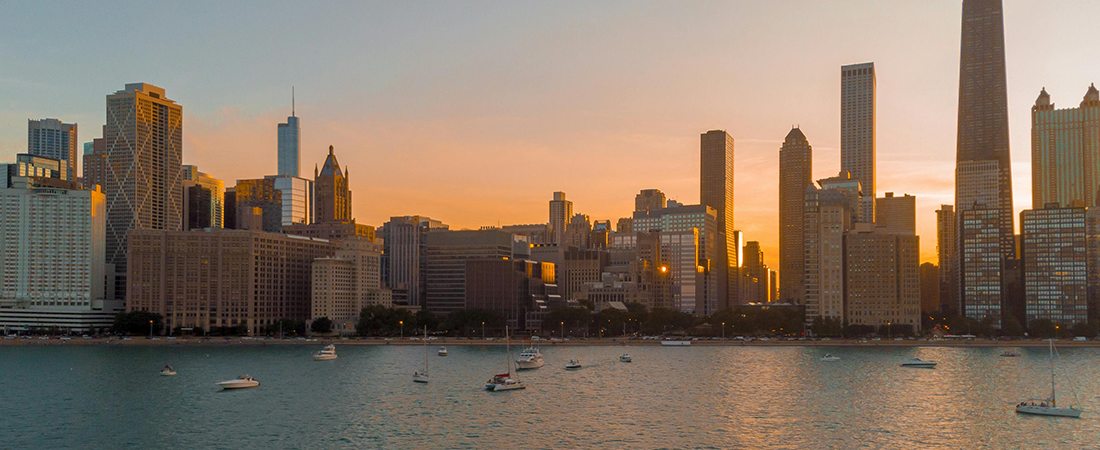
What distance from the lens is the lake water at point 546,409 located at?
9588cm

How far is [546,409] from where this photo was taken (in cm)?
11562

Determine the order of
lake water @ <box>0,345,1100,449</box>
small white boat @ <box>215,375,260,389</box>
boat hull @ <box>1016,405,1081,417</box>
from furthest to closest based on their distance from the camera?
small white boat @ <box>215,375,260,389</box> → boat hull @ <box>1016,405,1081,417</box> → lake water @ <box>0,345,1100,449</box>

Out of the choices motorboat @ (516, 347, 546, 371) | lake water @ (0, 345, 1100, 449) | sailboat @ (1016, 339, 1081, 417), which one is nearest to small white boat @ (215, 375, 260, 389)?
lake water @ (0, 345, 1100, 449)

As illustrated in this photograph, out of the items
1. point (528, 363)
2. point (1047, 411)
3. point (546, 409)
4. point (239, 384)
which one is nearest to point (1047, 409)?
point (1047, 411)

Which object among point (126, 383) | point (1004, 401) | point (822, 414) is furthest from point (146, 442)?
point (1004, 401)

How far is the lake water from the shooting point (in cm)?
9588

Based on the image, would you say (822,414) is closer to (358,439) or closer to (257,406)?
(358,439)

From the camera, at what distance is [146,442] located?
314 ft

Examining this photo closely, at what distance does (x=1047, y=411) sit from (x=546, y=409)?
57.2 metres

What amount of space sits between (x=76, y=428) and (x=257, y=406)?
21583 millimetres

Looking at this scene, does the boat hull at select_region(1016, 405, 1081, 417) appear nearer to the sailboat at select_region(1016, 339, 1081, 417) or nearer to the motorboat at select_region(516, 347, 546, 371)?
the sailboat at select_region(1016, 339, 1081, 417)

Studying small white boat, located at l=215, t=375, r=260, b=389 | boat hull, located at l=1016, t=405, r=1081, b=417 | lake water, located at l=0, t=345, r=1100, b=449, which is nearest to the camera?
lake water, located at l=0, t=345, r=1100, b=449

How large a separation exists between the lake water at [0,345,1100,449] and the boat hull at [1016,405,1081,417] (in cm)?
180

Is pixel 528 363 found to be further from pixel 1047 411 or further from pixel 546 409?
pixel 1047 411
